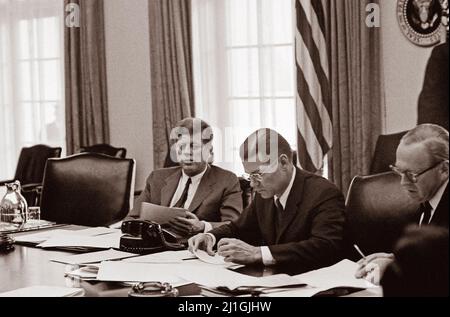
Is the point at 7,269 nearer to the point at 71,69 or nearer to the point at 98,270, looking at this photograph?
the point at 98,270

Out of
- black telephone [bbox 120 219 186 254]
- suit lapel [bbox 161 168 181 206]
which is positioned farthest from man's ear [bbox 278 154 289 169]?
suit lapel [bbox 161 168 181 206]

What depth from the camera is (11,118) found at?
780cm

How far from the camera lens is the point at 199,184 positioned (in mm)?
4145

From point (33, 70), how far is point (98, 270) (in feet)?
17.3

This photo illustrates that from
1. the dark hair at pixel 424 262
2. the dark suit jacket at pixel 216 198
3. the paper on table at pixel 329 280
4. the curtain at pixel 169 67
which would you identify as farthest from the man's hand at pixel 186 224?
the curtain at pixel 169 67

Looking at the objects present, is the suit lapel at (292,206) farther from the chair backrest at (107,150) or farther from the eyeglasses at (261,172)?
the chair backrest at (107,150)

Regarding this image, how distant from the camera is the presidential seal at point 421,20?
4.98m

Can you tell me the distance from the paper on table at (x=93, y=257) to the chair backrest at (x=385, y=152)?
1593 millimetres

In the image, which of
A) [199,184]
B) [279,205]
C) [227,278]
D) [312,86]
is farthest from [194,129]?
[227,278]

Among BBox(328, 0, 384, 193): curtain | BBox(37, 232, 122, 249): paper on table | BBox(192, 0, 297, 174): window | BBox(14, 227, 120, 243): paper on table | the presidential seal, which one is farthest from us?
BBox(192, 0, 297, 174): window

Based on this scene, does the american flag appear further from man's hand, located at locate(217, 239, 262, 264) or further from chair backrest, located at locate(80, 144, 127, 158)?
man's hand, located at locate(217, 239, 262, 264)

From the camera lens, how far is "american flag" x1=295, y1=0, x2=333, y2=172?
531cm

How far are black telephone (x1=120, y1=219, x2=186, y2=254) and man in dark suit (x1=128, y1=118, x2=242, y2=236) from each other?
84 centimetres
